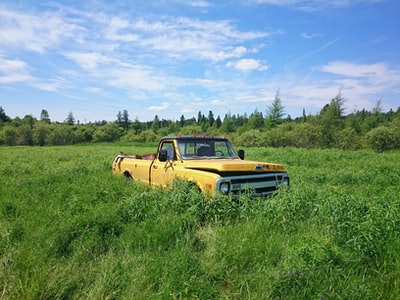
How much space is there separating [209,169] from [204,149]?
149cm

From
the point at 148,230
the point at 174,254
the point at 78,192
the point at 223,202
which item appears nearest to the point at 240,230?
the point at 223,202

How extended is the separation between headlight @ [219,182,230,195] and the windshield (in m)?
1.71

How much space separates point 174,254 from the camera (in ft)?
11.0

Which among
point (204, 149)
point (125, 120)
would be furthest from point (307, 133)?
point (125, 120)

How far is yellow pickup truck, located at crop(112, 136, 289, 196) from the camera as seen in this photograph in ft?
17.4

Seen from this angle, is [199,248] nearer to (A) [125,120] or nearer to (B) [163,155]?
(B) [163,155]

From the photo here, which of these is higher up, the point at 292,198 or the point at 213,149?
the point at 213,149

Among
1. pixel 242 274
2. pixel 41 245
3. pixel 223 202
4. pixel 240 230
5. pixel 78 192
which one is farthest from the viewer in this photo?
pixel 78 192

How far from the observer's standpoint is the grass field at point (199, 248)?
9.30 ft

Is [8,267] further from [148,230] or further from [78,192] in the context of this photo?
[78,192]

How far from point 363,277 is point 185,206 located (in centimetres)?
297

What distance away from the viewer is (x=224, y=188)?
5109 mm

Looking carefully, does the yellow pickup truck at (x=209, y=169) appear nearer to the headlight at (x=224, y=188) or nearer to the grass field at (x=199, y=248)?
the headlight at (x=224, y=188)

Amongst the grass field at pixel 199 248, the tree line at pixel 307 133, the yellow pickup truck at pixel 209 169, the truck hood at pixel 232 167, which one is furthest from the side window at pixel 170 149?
the tree line at pixel 307 133
